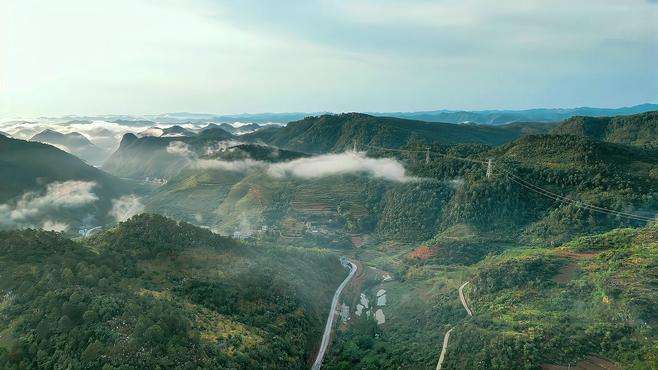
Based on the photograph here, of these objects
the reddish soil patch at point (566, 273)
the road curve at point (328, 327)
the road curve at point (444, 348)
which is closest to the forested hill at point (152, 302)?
the road curve at point (328, 327)

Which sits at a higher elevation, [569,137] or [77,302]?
[569,137]

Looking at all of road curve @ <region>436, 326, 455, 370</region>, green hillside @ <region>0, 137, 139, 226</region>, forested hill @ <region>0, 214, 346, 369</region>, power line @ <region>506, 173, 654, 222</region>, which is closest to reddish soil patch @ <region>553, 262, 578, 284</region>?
road curve @ <region>436, 326, 455, 370</region>

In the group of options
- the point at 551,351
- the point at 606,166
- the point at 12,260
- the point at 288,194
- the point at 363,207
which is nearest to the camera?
the point at 551,351

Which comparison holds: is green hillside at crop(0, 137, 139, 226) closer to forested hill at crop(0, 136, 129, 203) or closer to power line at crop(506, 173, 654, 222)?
forested hill at crop(0, 136, 129, 203)

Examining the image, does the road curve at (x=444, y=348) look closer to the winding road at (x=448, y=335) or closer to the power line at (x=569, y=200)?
the winding road at (x=448, y=335)

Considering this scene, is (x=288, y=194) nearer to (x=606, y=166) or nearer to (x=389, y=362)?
(x=606, y=166)

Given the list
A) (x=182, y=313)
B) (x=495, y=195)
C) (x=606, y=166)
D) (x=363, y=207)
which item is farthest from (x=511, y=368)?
(x=363, y=207)

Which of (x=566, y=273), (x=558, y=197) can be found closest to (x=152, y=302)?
(x=566, y=273)

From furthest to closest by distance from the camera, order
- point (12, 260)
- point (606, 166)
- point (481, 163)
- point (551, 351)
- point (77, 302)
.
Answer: point (481, 163)
point (606, 166)
point (12, 260)
point (551, 351)
point (77, 302)

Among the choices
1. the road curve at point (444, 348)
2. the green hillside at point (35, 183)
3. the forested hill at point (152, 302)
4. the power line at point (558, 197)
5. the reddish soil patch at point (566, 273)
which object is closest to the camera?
the forested hill at point (152, 302)
